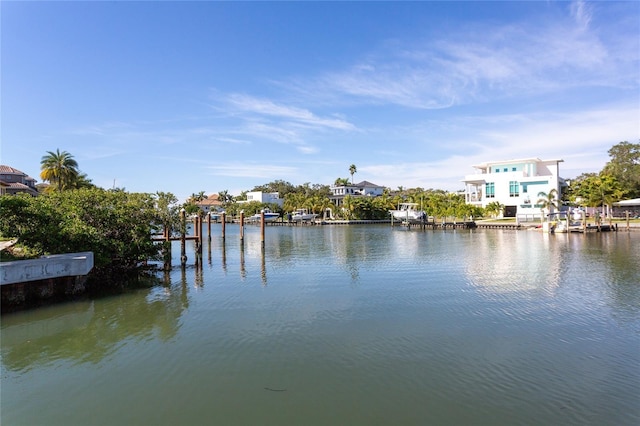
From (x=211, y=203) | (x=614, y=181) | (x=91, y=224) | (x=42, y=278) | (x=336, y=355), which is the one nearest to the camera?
(x=336, y=355)

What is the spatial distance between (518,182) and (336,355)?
259 feet

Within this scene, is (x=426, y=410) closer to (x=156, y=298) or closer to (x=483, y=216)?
(x=156, y=298)

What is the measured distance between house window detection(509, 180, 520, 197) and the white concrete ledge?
3101 inches

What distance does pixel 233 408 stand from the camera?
376 inches

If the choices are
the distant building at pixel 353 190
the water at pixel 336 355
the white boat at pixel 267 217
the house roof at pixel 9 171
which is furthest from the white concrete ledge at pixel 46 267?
the distant building at pixel 353 190

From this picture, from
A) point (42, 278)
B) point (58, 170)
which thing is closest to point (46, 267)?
point (42, 278)

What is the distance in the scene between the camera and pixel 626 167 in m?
78.9

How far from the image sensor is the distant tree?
76.5 meters

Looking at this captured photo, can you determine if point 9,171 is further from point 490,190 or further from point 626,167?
point 626,167

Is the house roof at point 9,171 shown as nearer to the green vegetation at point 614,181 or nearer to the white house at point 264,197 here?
the white house at point 264,197

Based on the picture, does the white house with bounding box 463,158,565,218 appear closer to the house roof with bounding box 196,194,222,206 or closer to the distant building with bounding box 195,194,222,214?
the distant building with bounding box 195,194,222,214

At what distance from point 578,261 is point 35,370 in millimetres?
33667

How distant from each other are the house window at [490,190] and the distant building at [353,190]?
41831mm

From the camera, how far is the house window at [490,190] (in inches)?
3322
